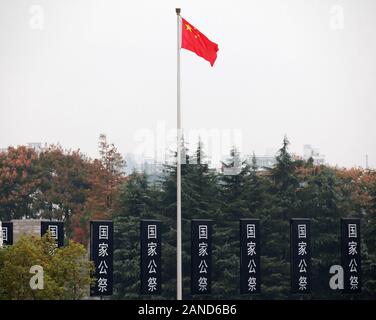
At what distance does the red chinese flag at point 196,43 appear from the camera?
27750 millimetres

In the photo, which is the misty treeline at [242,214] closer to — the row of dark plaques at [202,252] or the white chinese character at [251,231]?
the row of dark plaques at [202,252]

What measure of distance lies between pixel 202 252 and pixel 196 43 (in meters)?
6.03

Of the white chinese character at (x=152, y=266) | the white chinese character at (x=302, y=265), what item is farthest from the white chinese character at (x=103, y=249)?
the white chinese character at (x=302, y=265)

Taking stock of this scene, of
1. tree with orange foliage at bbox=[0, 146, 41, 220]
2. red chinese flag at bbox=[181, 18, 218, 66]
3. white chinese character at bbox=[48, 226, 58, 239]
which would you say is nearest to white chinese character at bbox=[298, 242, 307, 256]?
red chinese flag at bbox=[181, 18, 218, 66]

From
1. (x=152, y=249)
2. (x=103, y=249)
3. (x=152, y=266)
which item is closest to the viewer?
(x=103, y=249)

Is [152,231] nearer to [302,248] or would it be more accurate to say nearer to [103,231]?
[103,231]

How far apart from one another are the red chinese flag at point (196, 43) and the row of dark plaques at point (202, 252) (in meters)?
5.01

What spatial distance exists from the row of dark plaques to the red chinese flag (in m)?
5.01

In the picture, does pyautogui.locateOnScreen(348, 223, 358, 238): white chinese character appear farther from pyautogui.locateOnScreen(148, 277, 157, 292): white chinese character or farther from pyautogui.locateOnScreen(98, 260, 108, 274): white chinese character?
pyautogui.locateOnScreen(98, 260, 108, 274): white chinese character

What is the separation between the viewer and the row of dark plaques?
1168 inches

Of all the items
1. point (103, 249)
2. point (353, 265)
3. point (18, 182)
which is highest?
point (18, 182)

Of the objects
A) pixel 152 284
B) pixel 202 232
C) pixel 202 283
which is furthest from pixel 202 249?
pixel 152 284

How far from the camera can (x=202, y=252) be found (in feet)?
98.9
